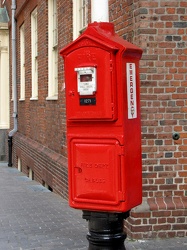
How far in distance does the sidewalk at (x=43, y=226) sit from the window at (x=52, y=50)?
7.39ft

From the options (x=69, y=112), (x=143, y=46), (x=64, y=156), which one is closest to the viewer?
(x=69, y=112)

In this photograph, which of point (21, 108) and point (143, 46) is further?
point (21, 108)

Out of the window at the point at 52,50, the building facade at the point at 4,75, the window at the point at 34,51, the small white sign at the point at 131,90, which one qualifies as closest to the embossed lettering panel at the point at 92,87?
the small white sign at the point at 131,90

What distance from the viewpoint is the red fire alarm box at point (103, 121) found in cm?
391

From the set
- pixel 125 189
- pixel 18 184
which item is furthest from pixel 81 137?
pixel 18 184

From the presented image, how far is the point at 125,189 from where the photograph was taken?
3.89 metres

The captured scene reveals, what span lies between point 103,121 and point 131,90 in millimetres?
311

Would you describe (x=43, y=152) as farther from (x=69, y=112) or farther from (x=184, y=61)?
(x=69, y=112)

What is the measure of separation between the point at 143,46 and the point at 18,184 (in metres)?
7.38

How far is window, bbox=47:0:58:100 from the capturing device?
1182cm

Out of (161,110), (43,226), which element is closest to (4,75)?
(43,226)

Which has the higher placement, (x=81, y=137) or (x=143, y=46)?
(x=143, y=46)

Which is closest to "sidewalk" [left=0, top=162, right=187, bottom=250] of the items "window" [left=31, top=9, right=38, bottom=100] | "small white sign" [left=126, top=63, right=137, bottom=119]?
"small white sign" [left=126, top=63, right=137, bottom=119]

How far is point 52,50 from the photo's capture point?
39.4 ft
